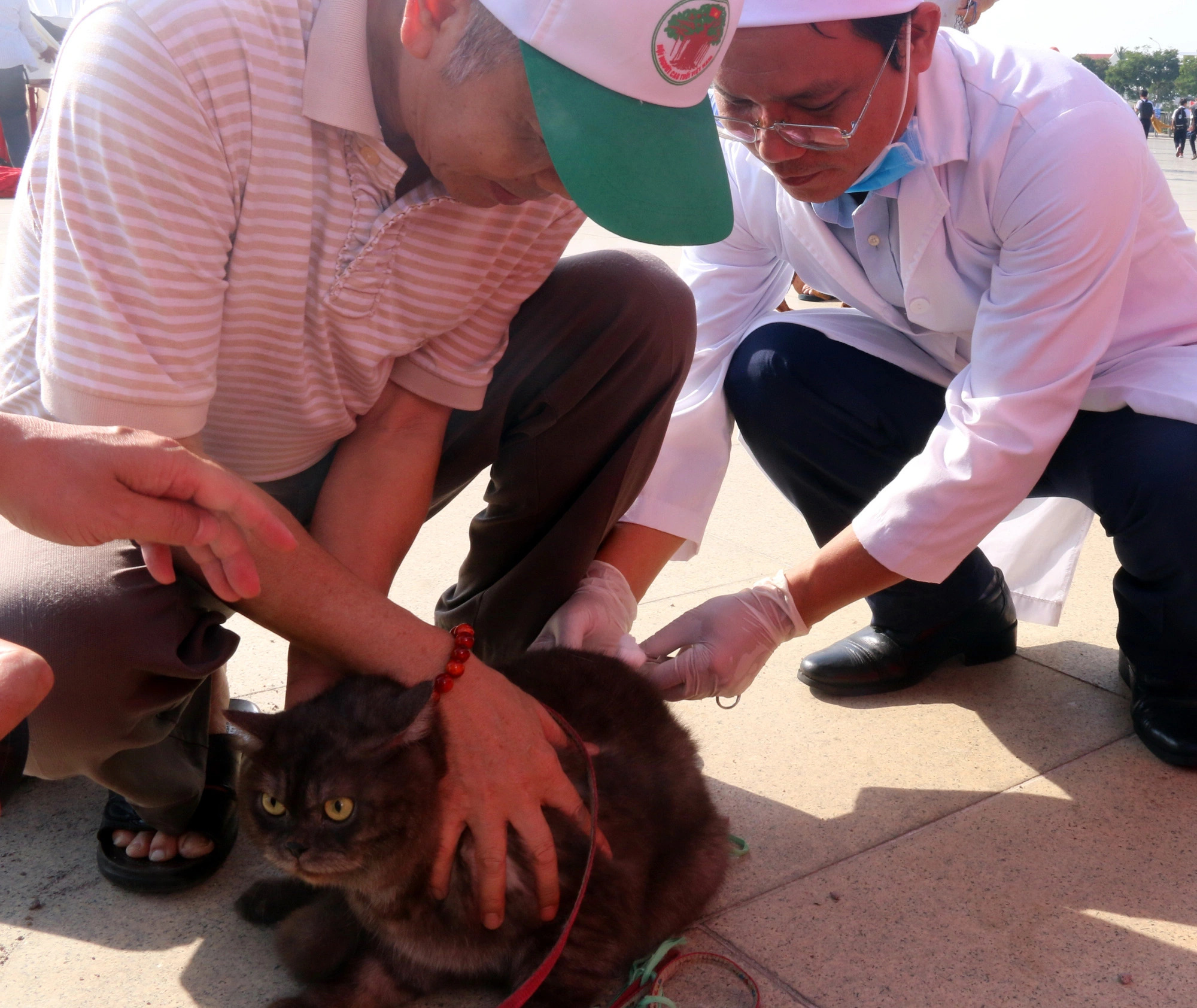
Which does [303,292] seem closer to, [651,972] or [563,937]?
[563,937]

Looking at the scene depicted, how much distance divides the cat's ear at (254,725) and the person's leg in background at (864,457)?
4.33ft

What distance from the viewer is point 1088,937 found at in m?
1.58

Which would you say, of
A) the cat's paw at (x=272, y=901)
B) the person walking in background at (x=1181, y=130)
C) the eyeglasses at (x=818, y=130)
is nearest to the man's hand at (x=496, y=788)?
the cat's paw at (x=272, y=901)

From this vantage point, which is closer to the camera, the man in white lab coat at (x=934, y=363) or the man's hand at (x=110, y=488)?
the man's hand at (x=110, y=488)

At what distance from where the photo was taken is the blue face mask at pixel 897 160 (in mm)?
2018

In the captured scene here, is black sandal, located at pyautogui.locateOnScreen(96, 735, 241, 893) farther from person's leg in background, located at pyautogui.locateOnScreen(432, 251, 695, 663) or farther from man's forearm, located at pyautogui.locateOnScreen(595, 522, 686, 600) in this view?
man's forearm, located at pyautogui.locateOnScreen(595, 522, 686, 600)

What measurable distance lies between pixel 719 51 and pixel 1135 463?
1.22m

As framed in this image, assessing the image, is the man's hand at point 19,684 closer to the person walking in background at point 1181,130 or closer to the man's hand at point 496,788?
the man's hand at point 496,788

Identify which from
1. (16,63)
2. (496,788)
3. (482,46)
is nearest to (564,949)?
(496,788)

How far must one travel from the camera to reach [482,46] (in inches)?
51.3

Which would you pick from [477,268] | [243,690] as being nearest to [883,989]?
[477,268]

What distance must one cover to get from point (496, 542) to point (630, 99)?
115 cm

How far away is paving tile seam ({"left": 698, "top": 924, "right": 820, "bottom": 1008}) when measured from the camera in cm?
146

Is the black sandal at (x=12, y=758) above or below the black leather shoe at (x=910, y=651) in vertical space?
above
